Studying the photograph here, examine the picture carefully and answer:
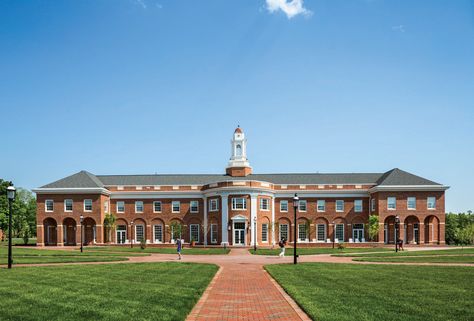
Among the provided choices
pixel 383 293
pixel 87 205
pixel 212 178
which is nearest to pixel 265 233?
pixel 212 178

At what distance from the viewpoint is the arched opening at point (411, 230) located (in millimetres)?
61281

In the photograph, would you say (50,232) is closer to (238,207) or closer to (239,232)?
(239,232)

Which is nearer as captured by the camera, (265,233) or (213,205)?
(265,233)

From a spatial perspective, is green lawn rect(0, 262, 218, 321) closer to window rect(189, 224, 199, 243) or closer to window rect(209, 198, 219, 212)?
window rect(209, 198, 219, 212)

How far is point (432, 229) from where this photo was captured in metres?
60.7

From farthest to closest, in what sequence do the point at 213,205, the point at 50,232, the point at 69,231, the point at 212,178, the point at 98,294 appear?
1. the point at 212,178
2. the point at 50,232
3. the point at 69,231
4. the point at 213,205
5. the point at 98,294

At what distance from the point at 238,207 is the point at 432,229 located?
25.1 m

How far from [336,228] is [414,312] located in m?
53.2

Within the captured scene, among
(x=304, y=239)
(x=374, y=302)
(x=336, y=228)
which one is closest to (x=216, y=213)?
(x=304, y=239)

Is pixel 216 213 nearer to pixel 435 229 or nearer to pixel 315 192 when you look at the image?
pixel 315 192

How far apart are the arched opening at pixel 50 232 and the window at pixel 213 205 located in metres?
20.7

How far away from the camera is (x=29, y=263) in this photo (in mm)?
27922

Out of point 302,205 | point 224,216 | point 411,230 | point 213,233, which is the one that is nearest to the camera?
point 224,216

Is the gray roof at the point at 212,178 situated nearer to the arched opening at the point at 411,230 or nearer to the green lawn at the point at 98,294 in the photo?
the arched opening at the point at 411,230
